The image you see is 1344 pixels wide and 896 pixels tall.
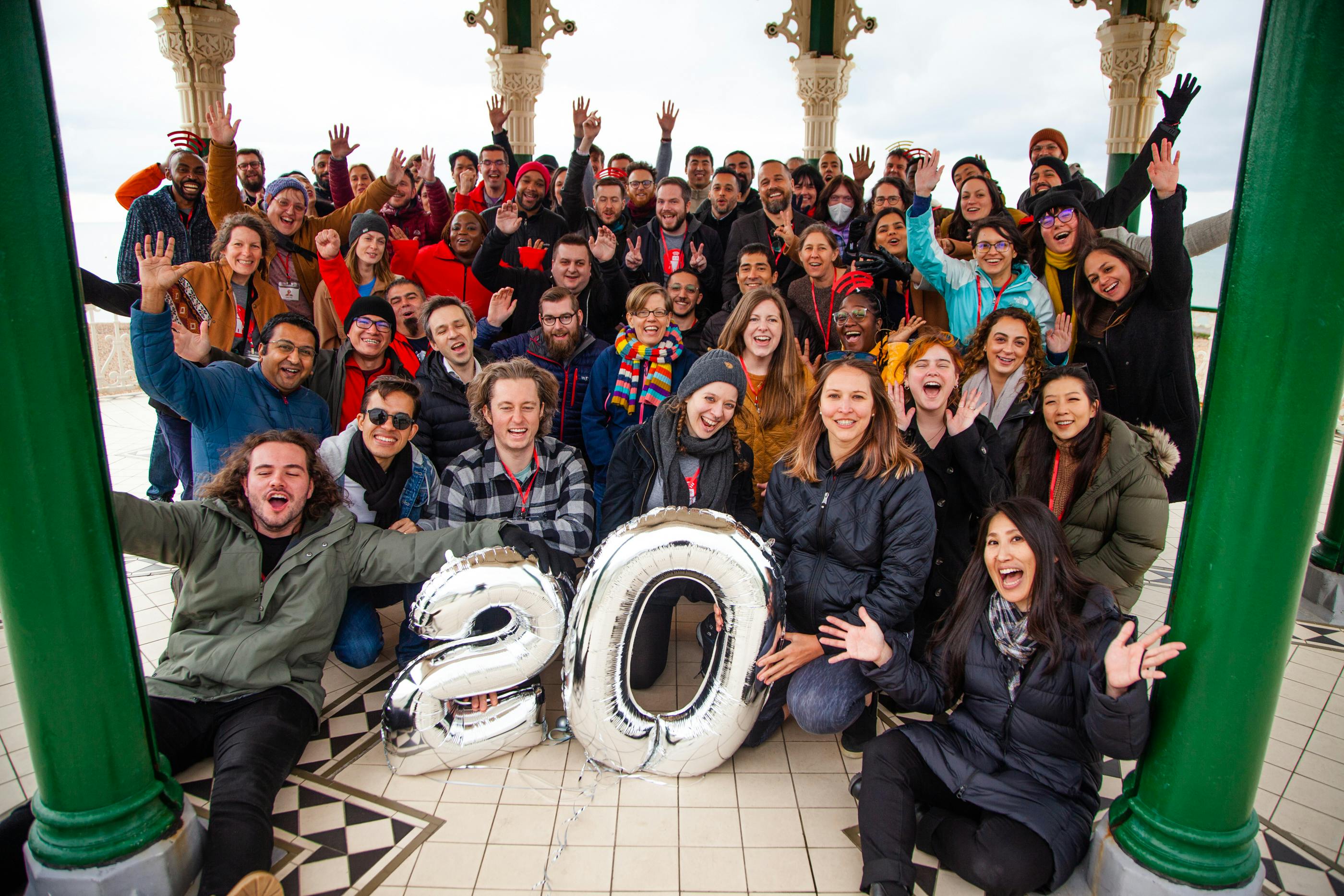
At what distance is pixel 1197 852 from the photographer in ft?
6.77

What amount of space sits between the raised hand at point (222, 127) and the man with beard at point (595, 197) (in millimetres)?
2013

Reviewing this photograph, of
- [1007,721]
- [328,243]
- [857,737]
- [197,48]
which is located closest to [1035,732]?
[1007,721]

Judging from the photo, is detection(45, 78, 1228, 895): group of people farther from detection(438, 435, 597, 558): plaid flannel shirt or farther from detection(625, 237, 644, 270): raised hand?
detection(625, 237, 644, 270): raised hand

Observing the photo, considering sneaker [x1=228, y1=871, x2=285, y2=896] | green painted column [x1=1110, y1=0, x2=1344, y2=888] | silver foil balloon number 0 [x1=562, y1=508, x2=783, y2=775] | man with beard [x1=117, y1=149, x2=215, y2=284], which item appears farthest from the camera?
man with beard [x1=117, y1=149, x2=215, y2=284]

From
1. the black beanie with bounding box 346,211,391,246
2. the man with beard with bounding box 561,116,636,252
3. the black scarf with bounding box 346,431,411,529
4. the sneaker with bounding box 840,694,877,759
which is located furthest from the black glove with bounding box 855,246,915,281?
the black beanie with bounding box 346,211,391,246

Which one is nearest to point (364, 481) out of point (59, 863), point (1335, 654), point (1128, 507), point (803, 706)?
point (59, 863)

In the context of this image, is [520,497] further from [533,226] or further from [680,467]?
[533,226]

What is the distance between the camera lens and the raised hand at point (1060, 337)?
149 inches

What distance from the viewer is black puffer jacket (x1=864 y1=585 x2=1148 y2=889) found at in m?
2.18

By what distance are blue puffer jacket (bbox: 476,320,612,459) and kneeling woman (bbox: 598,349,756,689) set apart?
2.66ft

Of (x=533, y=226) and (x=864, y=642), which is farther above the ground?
(x=533, y=226)

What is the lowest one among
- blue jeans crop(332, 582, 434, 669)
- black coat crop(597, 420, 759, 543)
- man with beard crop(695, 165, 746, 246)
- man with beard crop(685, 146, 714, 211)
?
blue jeans crop(332, 582, 434, 669)

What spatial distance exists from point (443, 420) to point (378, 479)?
0.53 meters

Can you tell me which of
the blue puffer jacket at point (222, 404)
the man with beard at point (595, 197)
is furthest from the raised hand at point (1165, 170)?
the blue puffer jacket at point (222, 404)
